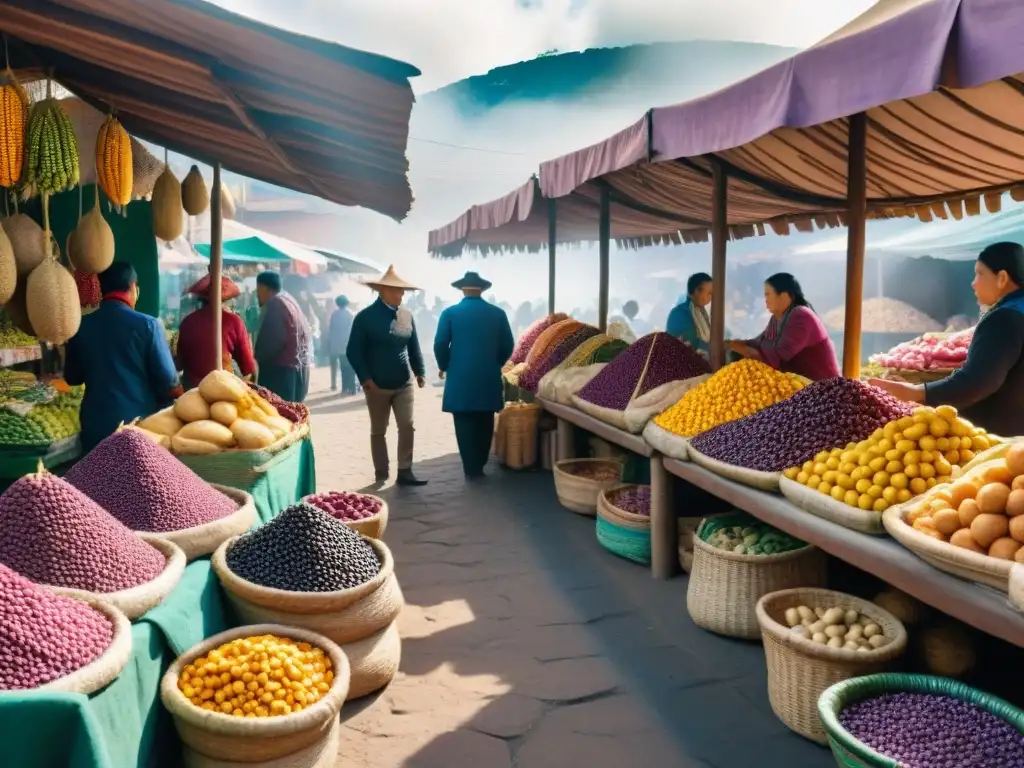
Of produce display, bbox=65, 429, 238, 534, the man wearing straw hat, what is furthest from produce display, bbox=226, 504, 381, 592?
the man wearing straw hat

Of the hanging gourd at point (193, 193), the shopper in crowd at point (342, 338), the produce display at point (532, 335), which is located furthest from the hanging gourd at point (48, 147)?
the shopper in crowd at point (342, 338)

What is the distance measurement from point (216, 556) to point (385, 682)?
796 millimetres

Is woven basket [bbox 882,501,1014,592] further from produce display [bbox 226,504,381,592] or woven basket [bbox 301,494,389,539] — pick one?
woven basket [bbox 301,494,389,539]

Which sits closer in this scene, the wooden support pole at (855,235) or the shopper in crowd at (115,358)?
the wooden support pole at (855,235)

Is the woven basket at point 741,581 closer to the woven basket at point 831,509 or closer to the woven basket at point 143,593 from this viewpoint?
the woven basket at point 831,509

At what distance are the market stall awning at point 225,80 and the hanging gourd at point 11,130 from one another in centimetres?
24

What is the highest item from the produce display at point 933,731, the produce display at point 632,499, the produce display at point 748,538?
the produce display at point 748,538

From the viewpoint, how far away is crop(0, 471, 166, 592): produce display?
6.88ft

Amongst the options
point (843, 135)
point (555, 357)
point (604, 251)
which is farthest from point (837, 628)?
point (604, 251)

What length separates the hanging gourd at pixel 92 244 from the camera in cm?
361

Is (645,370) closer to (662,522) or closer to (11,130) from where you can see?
(662,522)

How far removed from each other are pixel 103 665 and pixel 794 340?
13.1ft

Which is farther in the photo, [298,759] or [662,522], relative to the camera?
[662,522]

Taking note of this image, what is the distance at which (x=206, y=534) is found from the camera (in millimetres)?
2707
